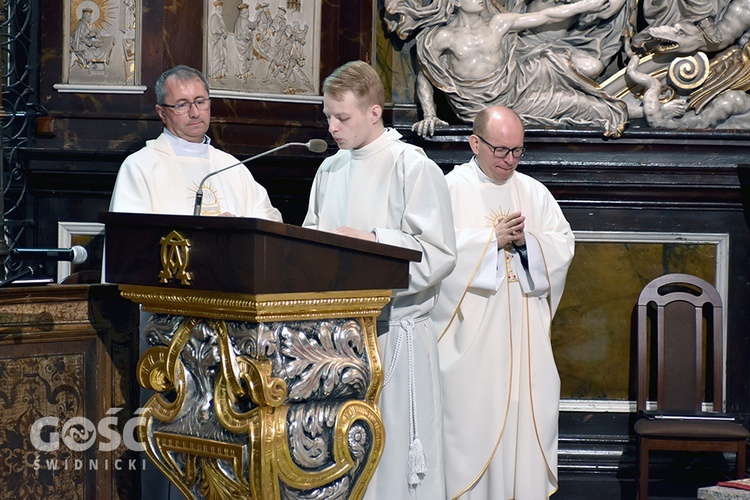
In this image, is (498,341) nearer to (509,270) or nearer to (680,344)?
(509,270)

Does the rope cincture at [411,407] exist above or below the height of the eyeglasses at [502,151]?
below

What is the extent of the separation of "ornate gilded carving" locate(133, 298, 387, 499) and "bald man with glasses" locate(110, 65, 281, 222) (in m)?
1.11

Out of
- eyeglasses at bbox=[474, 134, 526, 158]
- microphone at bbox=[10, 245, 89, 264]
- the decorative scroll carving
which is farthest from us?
the decorative scroll carving

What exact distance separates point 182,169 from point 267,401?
1.70 m

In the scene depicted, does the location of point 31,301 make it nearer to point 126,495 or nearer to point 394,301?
point 126,495

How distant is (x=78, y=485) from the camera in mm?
3645

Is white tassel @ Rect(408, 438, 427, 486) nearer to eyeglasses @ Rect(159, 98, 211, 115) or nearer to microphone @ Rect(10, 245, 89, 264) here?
microphone @ Rect(10, 245, 89, 264)

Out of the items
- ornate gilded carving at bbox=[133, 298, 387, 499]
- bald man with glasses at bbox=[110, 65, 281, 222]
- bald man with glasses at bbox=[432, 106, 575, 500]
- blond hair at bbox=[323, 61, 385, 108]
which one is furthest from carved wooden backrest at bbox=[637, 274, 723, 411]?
ornate gilded carving at bbox=[133, 298, 387, 499]

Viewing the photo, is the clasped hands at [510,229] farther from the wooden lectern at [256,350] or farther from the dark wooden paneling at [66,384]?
the dark wooden paneling at [66,384]

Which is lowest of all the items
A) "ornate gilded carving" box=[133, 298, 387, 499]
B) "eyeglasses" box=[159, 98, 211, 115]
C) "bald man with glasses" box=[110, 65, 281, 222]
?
"ornate gilded carving" box=[133, 298, 387, 499]

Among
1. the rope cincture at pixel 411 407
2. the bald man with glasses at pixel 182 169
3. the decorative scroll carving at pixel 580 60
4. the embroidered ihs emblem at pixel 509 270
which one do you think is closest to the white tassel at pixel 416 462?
the rope cincture at pixel 411 407

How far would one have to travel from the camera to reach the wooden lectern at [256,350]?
2814 millimetres

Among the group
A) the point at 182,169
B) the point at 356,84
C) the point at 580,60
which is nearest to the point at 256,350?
the point at 356,84

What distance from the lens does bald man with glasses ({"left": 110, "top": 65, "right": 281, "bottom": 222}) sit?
4125 millimetres
